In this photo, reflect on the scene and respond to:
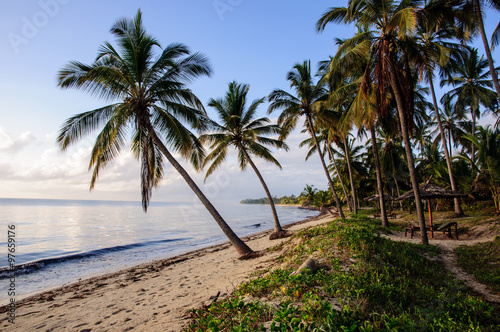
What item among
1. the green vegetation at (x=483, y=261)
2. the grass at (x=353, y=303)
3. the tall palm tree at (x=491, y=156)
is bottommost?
the green vegetation at (x=483, y=261)

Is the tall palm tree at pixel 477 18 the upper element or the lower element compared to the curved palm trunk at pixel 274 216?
upper

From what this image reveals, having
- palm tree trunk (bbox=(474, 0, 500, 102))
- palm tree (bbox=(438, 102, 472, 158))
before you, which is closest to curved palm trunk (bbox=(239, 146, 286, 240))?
palm tree trunk (bbox=(474, 0, 500, 102))

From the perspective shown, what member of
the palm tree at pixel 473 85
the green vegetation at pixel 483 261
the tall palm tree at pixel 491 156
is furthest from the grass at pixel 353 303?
the palm tree at pixel 473 85

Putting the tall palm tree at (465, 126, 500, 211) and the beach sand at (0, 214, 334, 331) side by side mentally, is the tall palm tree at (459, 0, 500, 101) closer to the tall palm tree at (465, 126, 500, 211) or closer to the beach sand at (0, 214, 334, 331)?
the tall palm tree at (465, 126, 500, 211)

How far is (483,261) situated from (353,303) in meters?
5.76

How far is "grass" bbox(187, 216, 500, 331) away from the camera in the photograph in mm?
2703

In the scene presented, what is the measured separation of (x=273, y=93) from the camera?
16.7 metres

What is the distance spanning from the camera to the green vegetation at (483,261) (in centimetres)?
512

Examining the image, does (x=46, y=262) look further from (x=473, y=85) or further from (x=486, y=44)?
(x=473, y=85)

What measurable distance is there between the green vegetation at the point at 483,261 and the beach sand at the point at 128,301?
4.63 m

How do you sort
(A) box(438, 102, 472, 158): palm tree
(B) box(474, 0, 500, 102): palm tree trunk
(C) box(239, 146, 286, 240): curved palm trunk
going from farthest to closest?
(A) box(438, 102, 472, 158): palm tree, (C) box(239, 146, 286, 240): curved palm trunk, (B) box(474, 0, 500, 102): palm tree trunk

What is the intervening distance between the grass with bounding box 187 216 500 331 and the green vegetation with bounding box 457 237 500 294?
0.73 m

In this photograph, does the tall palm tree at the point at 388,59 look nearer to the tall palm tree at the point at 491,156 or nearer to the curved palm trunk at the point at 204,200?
the curved palm trunk at the point at 204,200

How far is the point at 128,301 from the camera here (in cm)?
606
